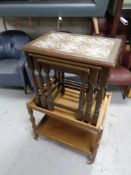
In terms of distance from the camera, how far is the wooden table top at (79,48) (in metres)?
0.74

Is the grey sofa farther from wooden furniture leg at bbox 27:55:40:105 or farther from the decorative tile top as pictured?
the decorative tile top

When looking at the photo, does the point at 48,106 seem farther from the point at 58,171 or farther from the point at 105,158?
the point at 105,158

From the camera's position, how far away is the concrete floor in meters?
1.23

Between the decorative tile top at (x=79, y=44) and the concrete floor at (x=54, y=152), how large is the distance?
984mm

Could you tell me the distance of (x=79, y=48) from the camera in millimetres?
845

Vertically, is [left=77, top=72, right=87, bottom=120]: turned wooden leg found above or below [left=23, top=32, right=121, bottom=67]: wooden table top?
below

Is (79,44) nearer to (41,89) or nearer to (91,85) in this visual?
(91,85)

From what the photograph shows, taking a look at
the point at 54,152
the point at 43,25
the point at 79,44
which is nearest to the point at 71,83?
the point at 79,44

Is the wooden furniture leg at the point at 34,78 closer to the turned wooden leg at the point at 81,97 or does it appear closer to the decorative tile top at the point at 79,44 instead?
the decorative tile top at the point at 79,44

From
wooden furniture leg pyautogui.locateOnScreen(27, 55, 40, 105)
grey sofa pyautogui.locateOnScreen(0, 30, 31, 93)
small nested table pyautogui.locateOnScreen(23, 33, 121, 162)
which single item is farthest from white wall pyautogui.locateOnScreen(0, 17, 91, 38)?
wooden furniture leg pyautogui.locateOnScreen(27, 55, 40, 105)

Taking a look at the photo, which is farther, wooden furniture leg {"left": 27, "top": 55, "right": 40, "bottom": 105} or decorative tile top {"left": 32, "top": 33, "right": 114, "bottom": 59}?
wooden furniture leg {"left": 27, "top": 55, "right": 40, "bottom": 105}

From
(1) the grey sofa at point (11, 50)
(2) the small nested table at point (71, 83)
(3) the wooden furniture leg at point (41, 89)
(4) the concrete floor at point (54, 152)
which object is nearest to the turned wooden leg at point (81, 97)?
(2) the small nested table at point (71, 83)

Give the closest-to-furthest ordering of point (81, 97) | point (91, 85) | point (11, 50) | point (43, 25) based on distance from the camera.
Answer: point (91, 85) → point (81, 97) → point (11, 50) → point (43, 25)

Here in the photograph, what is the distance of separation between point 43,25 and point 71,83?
1369 mm
